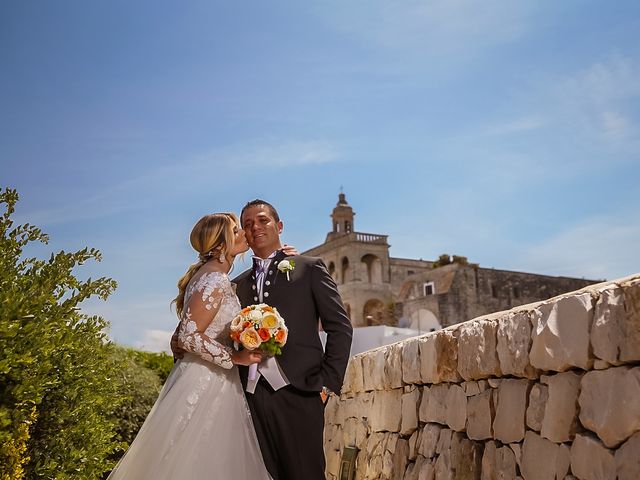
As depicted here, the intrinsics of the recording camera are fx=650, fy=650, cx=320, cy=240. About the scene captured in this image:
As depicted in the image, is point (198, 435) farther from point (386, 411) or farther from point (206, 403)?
point (386, 411)

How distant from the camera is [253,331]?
3.47 meters

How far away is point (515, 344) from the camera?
310cm

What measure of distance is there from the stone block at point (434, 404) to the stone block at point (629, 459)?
165 cm

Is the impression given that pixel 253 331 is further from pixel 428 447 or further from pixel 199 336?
pixel 428 447

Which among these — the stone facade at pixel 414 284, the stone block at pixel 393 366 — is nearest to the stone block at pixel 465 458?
the stone block at pixel 393 366

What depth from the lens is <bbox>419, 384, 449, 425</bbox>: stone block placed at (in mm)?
3998

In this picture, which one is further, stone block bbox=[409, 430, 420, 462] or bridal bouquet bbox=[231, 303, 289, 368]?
stone block bbox=[409, 430, 420, 462]

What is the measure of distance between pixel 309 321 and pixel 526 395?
136 cm

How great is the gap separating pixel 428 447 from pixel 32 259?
2.74 m

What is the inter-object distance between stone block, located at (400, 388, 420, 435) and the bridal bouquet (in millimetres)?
1357

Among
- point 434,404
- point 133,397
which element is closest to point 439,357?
point 434,404

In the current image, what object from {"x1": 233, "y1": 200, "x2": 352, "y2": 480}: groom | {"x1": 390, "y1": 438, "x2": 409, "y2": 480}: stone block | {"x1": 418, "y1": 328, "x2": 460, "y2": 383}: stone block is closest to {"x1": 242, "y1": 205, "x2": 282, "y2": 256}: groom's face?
{"x1": 233, "y1": 200, "x2": 352, "y2": 480}: groom

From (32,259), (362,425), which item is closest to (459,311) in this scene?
(362,425)

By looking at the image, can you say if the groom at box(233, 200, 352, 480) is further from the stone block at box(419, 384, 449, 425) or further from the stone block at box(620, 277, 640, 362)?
the stone block at box(620, 277, 640, 362)
